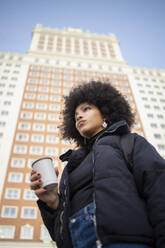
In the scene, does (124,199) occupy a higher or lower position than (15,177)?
lower

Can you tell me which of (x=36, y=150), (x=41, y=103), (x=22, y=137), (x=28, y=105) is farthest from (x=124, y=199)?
(x=41, y=103)

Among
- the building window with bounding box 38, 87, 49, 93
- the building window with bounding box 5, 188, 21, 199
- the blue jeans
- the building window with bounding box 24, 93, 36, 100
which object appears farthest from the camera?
the building window with bounding box 38, 87, 49, 93

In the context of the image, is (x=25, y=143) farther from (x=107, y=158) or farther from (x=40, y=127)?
(x=107, y=158)

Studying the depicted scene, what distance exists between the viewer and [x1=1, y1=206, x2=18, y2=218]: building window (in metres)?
22.4

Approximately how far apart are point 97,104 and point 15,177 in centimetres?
2563

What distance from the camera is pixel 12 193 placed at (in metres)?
24.2

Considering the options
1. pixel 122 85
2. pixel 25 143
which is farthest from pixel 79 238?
pixel 122 85

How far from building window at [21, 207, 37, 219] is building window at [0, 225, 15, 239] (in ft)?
5.89

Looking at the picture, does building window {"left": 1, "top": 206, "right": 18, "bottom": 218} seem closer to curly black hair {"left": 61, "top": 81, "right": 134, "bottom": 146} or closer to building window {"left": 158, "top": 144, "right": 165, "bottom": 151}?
curly black hair {"left": 61, "top": 81, "right": 134, "bottom": 146}

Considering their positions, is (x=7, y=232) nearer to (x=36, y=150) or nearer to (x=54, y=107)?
(x=36, y=150)

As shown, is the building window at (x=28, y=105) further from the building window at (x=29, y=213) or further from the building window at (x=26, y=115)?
the building window at (x=29, y=213)

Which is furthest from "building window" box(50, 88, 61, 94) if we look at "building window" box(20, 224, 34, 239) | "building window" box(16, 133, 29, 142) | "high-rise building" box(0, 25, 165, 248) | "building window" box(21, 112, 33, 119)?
"building window" box(20, 224, 34, 239)

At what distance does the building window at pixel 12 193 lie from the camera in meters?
23.8

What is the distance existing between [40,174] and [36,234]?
24.5 meters
